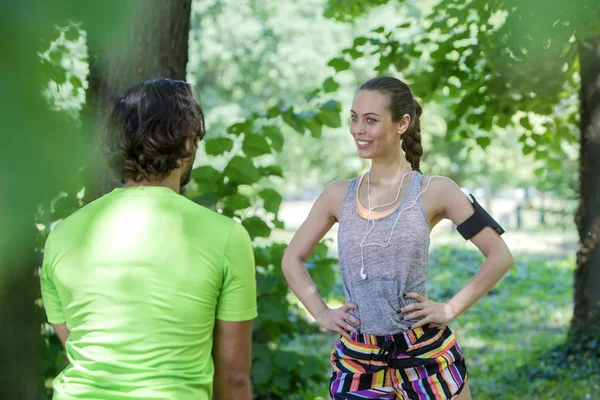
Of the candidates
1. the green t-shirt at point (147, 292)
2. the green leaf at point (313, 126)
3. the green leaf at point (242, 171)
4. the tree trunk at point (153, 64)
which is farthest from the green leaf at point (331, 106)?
the green t-shirt at point (147, 292)

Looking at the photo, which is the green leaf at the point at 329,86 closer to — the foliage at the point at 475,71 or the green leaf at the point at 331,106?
the foliage at the point at 475,71

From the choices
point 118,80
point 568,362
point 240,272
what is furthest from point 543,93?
point 240,272

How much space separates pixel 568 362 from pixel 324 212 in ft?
15.7

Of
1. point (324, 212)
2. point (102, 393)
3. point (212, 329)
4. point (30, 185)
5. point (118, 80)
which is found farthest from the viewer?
point (118, 80)

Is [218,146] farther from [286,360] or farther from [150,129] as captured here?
[150,129]

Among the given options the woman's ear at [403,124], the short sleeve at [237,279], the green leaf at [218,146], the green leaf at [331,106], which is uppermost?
the green leaf at [331,106]

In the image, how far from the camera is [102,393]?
171cm

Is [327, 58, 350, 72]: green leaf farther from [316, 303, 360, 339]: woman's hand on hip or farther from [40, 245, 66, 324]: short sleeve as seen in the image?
[40, 245, 66, 324]: short sleeve

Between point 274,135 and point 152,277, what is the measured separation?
2.93m

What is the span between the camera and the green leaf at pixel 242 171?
176 inches

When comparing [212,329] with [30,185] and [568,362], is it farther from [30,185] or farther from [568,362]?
[568,362]

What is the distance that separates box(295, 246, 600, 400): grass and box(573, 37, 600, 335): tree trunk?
32 cm

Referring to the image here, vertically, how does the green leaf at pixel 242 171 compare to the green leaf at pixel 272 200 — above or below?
above

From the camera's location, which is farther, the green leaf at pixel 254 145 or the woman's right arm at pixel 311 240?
the green leaf at pixel 254 145
